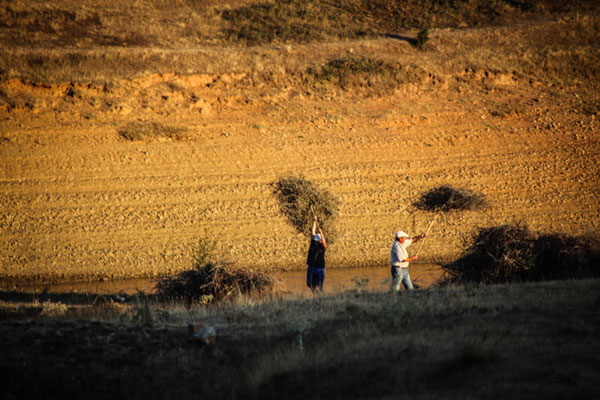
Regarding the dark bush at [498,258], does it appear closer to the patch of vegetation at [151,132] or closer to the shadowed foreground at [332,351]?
the shadowed foreground at [332,351]

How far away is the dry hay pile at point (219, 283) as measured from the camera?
13094 millimetres

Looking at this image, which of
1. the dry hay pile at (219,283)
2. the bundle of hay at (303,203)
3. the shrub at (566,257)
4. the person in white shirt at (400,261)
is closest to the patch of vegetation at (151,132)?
the bundle of hay at (303,203)

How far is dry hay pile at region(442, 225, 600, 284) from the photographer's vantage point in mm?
13023

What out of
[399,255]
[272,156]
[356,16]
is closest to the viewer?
[399,255]

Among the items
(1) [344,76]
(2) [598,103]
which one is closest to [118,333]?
(1) [344,76]

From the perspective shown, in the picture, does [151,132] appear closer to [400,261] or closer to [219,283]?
[219,283]

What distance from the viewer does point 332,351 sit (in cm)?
689

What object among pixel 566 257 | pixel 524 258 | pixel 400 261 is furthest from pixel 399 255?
pixel 566 257

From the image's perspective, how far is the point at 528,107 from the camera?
94.7ft

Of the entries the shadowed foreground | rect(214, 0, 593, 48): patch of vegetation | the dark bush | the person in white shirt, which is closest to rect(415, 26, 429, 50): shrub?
rect(214, 0, 593, 48): patch of vegetation

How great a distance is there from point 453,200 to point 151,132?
1718 cm

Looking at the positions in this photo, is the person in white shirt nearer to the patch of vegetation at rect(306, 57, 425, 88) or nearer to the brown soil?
the brown soil

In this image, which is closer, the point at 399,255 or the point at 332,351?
the point at 332,351

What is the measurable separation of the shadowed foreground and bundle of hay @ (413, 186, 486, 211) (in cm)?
372
